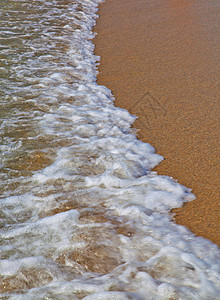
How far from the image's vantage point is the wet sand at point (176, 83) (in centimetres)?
229

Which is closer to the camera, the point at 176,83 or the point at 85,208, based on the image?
the point at 85,208

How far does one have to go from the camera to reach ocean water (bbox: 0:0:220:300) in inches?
61.0

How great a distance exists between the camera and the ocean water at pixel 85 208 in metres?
1.55

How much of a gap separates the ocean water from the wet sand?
0.13 meters

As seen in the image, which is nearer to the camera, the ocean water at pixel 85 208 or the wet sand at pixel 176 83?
the ocean water at pixel 85 208

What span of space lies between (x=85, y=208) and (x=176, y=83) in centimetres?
216

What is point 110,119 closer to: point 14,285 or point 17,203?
point 17,203

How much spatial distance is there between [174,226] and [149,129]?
49.6 inches

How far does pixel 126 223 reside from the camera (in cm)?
192

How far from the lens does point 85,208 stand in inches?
81.1

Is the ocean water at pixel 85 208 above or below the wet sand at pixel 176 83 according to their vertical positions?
below

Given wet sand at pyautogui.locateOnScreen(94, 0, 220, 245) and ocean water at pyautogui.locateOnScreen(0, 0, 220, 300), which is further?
wet sand at pyautogui.locateOnScreen(94, 0, 220, 245)

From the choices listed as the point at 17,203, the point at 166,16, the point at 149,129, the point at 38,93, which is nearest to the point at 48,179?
the point at 17,203

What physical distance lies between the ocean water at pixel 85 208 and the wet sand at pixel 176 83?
130 mm
